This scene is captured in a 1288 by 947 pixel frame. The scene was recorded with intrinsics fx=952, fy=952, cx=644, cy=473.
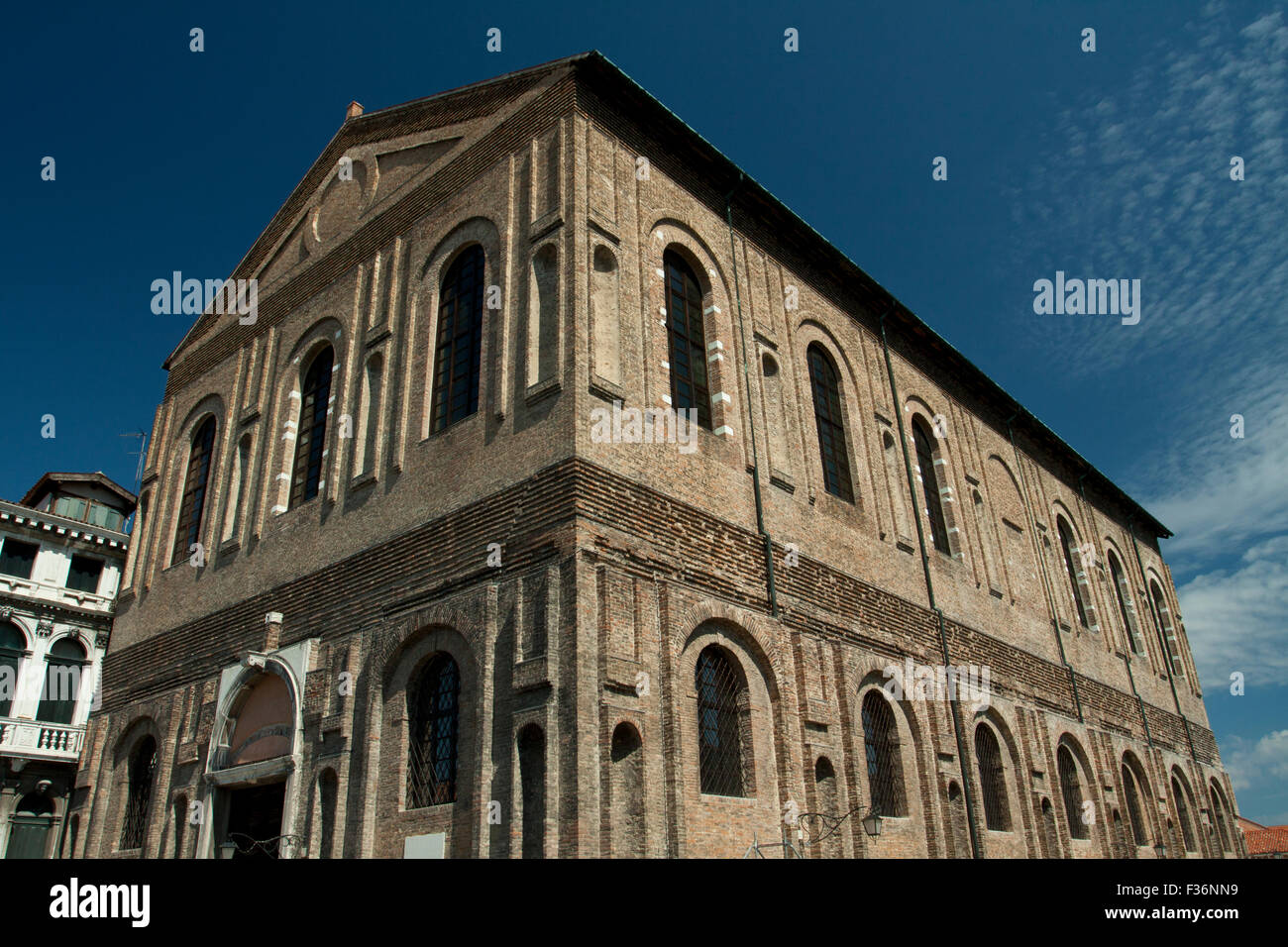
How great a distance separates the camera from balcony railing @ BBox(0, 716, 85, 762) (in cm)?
1908

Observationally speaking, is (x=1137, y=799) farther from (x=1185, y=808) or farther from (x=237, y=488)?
(x=237, y=488)

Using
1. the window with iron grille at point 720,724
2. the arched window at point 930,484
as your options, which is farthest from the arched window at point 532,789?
the arched window at point 930,484

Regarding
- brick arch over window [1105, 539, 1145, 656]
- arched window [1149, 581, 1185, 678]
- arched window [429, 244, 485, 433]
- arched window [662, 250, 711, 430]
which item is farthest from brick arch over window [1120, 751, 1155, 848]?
arched window [429, 244, 485, 433]

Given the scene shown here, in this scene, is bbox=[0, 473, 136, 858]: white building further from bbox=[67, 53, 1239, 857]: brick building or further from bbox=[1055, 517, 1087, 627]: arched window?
bbox=[1055, 517, 1087, 627]: arched window

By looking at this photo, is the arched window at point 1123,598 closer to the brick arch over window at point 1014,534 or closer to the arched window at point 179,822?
the brick arch over window at point 1014,534

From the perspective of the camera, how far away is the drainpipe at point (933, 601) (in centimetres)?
1428

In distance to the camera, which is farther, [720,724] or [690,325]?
[690,325]

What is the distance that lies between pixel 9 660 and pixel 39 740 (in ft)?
6.24

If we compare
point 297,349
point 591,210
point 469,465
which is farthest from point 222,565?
point 591,210

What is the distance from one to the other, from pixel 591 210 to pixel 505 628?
540 cm

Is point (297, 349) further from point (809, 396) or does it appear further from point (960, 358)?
point (960, 358)

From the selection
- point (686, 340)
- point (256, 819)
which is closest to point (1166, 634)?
point (686, 340)

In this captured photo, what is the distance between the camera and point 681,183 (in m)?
14.1

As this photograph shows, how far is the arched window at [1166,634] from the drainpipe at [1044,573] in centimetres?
736
